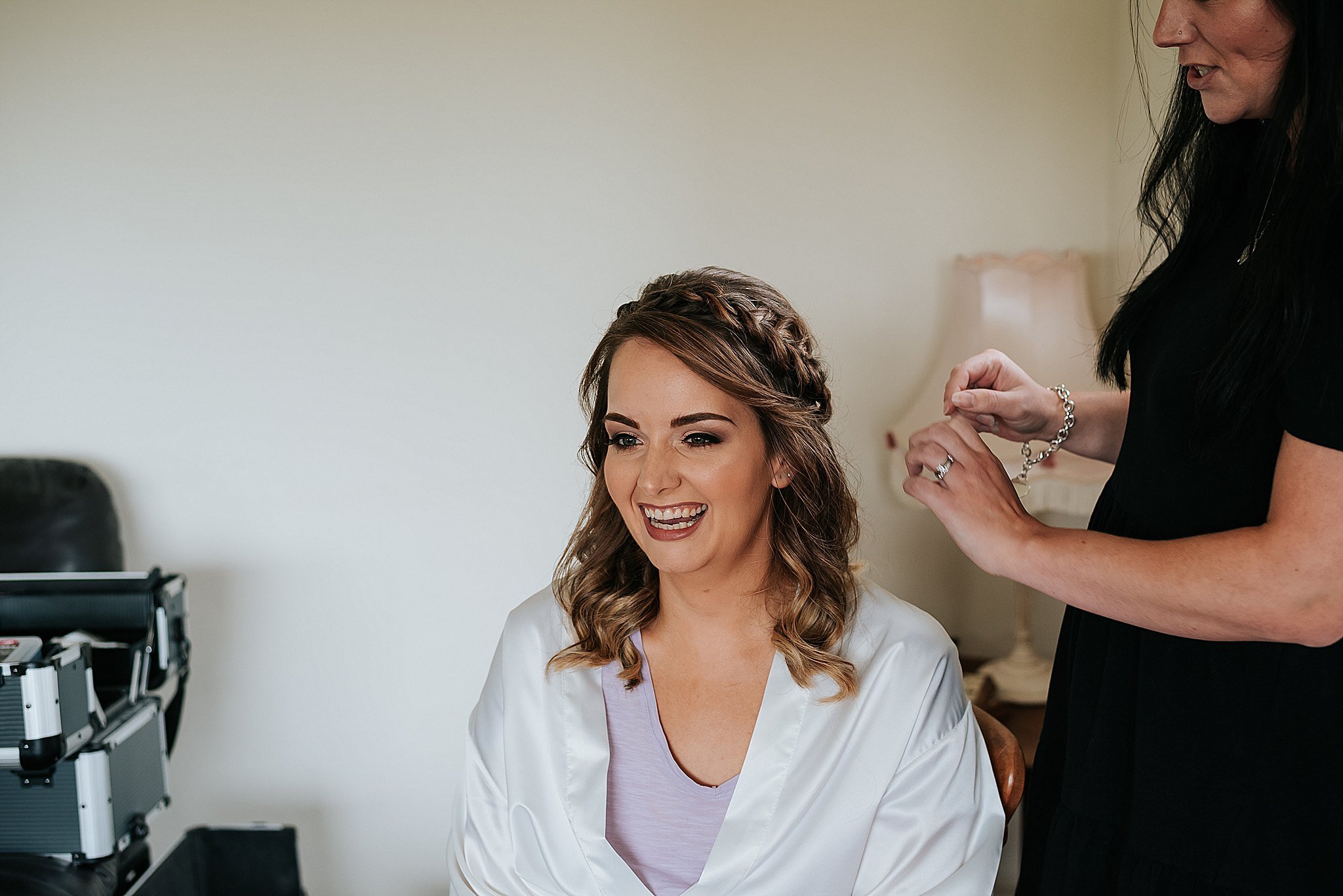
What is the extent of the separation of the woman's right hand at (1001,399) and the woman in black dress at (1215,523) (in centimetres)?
5

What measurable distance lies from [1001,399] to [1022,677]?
1070 millimetres

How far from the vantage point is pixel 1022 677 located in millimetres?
2312

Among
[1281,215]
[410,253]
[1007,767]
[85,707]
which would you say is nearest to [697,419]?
[1007,767]

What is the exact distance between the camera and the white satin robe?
4.57ft

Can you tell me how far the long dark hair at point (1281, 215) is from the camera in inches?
37.8

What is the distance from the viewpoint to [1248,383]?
105 centimetres

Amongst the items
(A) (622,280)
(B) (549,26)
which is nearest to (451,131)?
(B) (549,26)

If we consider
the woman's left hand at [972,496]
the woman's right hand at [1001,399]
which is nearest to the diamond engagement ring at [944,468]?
the woman's left hand at [972,496]

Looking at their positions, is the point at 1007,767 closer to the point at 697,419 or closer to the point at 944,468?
Result: the point at 944,468

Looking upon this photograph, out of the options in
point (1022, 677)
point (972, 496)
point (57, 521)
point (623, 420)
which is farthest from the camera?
point (1022, 677)

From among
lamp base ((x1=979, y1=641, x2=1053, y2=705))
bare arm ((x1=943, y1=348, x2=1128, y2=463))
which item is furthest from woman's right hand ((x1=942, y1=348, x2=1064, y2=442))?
lamp base ((x1=979, y1=641, x2=1053, y2=705))

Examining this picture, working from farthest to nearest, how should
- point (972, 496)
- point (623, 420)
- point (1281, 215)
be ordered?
point (623, 420) → point (972, 496) → point (1281, 215)

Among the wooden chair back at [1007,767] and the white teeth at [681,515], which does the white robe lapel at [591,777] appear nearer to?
the white teeth at [681,515]

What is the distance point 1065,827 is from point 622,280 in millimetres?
1480
